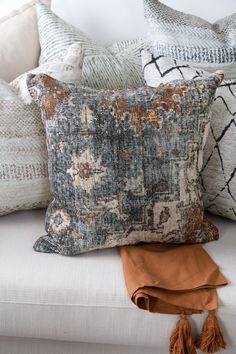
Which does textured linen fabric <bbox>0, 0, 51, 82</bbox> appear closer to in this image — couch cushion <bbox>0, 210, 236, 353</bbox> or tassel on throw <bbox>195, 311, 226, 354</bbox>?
couch cushion <bbox>0, 210, 236, 353</bbox>

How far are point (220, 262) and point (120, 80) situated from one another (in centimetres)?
64

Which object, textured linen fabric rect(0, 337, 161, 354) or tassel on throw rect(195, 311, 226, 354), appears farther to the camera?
textured linen fabric rect(0, 337, 161, 354)

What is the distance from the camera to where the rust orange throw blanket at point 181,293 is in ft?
3.49

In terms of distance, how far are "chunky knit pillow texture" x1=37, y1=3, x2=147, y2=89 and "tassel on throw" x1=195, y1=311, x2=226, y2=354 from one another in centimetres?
75

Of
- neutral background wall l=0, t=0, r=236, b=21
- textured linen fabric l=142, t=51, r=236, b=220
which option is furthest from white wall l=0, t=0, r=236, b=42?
textured linen fabric l=142, t=51, r=236, b=220

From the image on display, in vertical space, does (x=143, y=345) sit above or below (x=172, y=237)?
below

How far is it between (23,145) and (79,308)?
1.50ft

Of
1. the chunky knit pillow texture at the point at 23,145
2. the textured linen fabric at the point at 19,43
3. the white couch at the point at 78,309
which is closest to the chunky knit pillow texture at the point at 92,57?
the textured linen fabric at the point at 19,43

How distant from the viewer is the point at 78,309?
1.08 meters

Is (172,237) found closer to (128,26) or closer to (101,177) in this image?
(101,177)

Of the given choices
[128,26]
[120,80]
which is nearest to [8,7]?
[128,26]

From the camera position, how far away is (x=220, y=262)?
1.19 meters

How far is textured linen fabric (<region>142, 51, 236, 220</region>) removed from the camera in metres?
1.30

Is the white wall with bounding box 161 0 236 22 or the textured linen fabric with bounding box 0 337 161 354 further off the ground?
the white wall with bounding box 161 0 236 22
